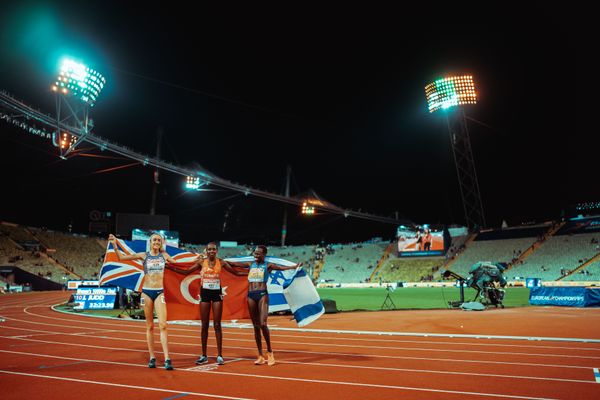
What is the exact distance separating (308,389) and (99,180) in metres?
55.1

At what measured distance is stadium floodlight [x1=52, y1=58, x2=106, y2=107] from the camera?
980 inches

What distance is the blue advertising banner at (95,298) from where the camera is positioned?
21062 millimetres

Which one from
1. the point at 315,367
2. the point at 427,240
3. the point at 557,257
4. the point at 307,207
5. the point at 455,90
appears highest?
the point at 455,90

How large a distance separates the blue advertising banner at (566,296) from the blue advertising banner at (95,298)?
2090cm

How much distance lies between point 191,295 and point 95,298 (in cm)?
1454

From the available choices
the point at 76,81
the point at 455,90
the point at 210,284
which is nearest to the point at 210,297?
the point at 210,284

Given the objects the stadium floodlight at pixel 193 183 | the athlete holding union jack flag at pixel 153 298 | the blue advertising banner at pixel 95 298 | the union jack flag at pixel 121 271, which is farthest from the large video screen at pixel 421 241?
the athlete holding union jack flag at pixel 153 298

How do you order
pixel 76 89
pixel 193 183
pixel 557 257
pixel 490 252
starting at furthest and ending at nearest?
pixel 193 183 < pixel 490 252 < pixel 557 257 < pixel 76 89

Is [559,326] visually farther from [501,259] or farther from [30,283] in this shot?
[30,283]

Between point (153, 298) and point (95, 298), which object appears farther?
point (95, 298)

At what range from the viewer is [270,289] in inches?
418

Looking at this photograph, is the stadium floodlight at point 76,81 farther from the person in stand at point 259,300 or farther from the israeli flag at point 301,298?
the person in stand at point 259,300

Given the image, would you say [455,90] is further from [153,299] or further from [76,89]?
[153,299]

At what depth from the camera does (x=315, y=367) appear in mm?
6750
